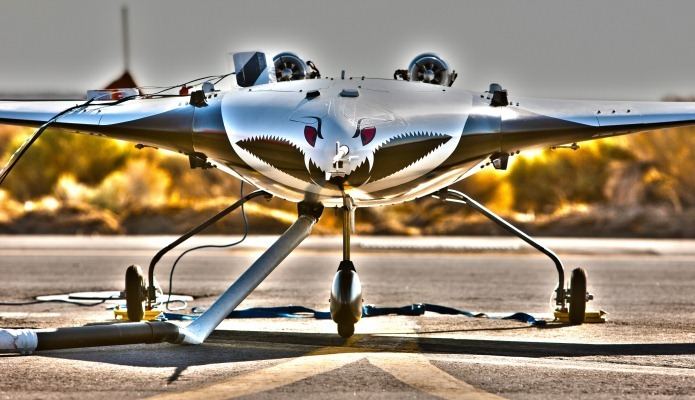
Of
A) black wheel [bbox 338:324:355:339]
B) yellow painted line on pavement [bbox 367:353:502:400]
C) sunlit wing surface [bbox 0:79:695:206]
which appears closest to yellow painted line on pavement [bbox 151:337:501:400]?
yellow painted line on pavement [bbox 367:353:502:400]

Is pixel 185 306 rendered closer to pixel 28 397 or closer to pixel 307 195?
pixel 307 195

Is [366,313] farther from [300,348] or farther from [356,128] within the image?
[356,128]

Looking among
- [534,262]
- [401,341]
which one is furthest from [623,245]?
[401,341]

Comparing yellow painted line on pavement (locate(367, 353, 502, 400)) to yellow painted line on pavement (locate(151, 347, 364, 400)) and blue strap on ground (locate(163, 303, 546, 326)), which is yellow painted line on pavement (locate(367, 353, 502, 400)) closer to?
yellow painted line on pavement (locate(151, 347, 364, 400))

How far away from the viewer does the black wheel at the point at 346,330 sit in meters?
13.1

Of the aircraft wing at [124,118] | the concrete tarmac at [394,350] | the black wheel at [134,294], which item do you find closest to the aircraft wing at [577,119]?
the concrete tarmac at [394,350]

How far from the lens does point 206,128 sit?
13500mm

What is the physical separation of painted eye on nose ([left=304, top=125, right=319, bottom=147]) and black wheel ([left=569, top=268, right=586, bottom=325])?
4.98 meters

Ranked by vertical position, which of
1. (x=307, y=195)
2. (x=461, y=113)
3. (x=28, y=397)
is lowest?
(x=28, y=397)

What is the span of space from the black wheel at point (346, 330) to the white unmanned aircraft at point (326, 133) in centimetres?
2

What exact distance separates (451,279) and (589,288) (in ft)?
8.65

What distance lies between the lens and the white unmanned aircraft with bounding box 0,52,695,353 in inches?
470

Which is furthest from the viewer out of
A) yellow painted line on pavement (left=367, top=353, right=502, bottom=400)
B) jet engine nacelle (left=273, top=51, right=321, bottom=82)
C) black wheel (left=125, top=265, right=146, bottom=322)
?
black wheel (left=125, top=265, right=146, bottom=322)

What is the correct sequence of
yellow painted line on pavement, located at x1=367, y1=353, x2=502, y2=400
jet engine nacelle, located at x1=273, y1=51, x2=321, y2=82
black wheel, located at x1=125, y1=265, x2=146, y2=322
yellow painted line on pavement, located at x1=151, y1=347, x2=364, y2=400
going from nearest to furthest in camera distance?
yellow painted line on pavement, located at x1=151, y1=347, x2=364, y2=400
yellow painted line on pavement, located at x1=367, y1=353, x2=502, y2=400
jet engine nacelle, located at x1=273, y1=51, x2=321, y2=82
black wheel, located at x1=125, y1=265, x2=146, y2=322
